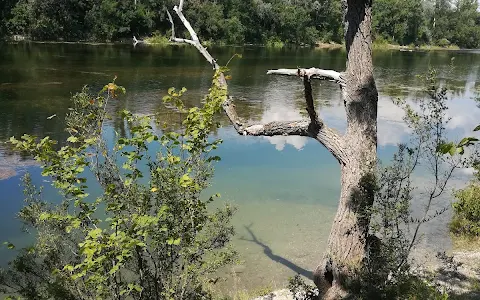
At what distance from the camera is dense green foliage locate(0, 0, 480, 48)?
49.8 meters

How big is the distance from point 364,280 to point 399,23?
8048 cm

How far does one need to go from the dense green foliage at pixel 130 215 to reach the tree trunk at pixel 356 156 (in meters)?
1.39

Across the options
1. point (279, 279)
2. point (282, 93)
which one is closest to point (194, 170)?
point (279, 279)

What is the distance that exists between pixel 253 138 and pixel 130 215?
1269cm

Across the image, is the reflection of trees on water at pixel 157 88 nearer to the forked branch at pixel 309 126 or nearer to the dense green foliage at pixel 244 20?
the forked branch at pixel 309 126

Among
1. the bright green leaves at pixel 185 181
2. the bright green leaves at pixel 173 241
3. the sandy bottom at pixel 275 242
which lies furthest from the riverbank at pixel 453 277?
the bright green leaves at pixel 185 181

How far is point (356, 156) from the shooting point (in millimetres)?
5438

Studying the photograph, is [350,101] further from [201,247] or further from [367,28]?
[201,247]

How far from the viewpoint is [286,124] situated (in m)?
6.03

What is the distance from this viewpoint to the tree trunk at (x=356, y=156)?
17.2 ft

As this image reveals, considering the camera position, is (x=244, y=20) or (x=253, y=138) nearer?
(x=253, y=138)

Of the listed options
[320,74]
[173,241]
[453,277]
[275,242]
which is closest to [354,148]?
[320,74]

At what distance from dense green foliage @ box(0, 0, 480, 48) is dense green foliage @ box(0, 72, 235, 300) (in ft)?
150

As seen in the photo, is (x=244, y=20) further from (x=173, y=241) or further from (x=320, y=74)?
(x=173, y=241)
